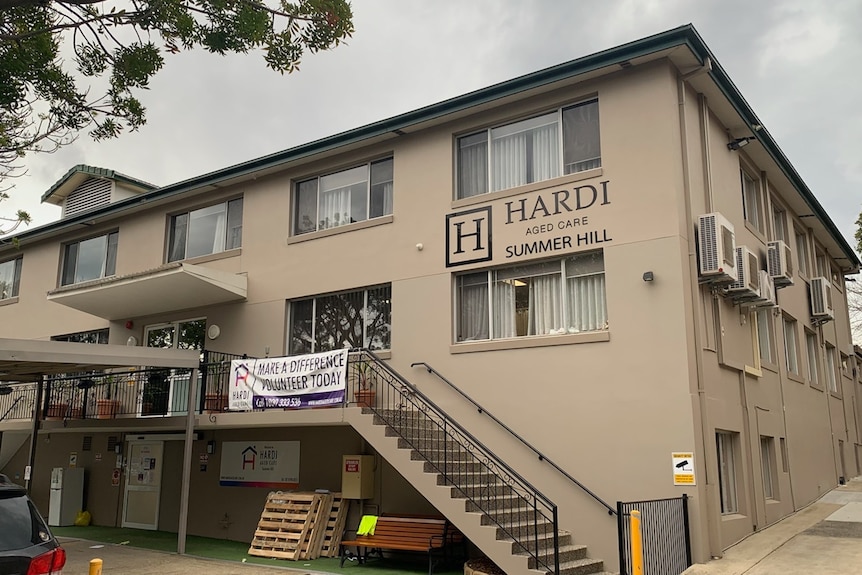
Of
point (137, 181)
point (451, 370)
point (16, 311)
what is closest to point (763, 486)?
point (451, 370)

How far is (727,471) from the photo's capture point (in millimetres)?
12086

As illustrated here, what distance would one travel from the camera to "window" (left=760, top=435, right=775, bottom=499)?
45.4ft

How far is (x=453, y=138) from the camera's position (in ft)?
46.0

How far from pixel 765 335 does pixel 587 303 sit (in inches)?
204

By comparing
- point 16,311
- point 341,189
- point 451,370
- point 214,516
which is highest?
point 341,189

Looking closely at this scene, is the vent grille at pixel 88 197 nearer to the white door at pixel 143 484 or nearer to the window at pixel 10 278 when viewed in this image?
the window at pixel 10 278

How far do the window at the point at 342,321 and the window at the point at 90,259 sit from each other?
7.01m

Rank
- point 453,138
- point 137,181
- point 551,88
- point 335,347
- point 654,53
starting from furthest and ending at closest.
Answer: point 137,181, point 335,347, point 453,138, point 551,88, point 654,53

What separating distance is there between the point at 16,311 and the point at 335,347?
12366 mm

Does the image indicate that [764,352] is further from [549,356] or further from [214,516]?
[214,516]

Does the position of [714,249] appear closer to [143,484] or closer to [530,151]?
[530,151]

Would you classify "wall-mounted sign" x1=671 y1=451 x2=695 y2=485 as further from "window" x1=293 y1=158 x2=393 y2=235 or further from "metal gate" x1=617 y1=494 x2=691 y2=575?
"window" x1=293 y1=158 x2=393 y2=235

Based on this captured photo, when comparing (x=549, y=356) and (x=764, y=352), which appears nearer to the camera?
(x=549, y=356)

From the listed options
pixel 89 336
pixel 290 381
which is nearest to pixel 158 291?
pixel 89 336
